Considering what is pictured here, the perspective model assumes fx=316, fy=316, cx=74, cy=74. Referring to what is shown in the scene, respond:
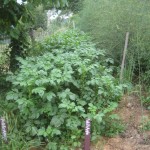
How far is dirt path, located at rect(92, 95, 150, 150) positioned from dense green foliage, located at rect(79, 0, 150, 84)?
57cm

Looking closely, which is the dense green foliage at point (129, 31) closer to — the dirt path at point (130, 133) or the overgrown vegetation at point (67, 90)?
the overgrown vegetation at point (67, 90)

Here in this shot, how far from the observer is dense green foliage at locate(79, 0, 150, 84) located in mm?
4805

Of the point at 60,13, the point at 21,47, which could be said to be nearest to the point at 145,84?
the point at 21,47

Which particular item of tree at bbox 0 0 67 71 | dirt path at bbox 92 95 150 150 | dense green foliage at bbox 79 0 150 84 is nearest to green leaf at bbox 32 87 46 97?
dirt path at bbox 92 95 150 150

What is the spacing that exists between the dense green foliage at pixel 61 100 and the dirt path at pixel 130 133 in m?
0.13

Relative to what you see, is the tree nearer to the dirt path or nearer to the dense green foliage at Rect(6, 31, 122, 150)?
the dense green foliage at Rect(6, 31, 122, 150)

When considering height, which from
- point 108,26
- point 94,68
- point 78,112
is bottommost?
point 78,112

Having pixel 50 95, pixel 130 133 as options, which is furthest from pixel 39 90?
pixel 130 133

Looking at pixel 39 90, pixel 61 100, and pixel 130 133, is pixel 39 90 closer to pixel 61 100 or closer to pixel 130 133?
pixel 61 100

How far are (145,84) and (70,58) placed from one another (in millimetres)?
1373

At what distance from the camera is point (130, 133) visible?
3.90 m

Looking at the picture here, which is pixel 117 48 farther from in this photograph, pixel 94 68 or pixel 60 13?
pixel 60 13

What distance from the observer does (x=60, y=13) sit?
15438mm

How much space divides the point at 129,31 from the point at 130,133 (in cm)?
180
